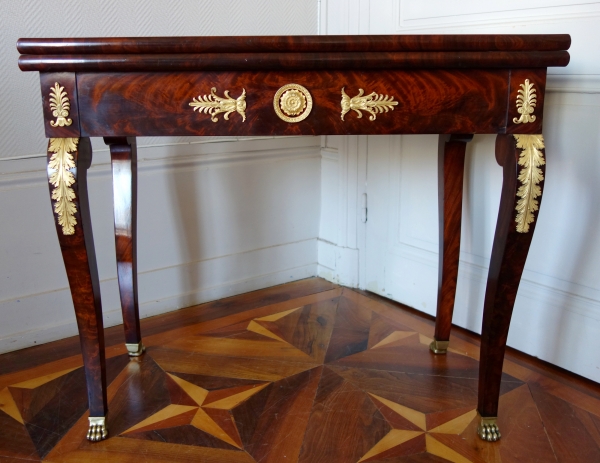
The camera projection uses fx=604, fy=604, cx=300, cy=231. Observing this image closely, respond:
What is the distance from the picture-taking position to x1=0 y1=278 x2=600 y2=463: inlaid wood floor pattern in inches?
42.9

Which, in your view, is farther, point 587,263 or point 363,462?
point 587,263

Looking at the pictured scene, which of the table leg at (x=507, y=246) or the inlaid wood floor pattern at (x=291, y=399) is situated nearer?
the table leg at (x=507, y=246)

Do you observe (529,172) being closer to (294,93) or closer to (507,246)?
(507,246)

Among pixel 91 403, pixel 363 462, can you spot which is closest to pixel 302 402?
pixel 363 462

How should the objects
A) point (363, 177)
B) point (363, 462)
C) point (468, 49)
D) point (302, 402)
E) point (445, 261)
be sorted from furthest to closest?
Answer: point (363, 177), point (445, 261), point (302, 402), point (363, 462), point (468, 49)

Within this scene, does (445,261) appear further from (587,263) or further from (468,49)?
(468,49)

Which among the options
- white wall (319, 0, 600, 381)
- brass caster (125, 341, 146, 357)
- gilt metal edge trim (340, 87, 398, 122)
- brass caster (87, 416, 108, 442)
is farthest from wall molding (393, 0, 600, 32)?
brass caster (87, 416, 108, 442)

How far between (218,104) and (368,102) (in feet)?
0.79

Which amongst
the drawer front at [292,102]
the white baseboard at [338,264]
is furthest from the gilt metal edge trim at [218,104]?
the white baseboard at [338,264]

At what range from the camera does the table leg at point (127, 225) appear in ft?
4.27

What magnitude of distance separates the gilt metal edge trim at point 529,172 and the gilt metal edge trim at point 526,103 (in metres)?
0.03

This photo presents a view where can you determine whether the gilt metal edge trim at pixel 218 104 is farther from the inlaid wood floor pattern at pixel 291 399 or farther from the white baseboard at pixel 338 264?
the white baseboard at pixel 338 264

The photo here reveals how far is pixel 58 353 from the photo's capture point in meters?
1.48

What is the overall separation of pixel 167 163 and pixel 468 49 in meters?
0.95
